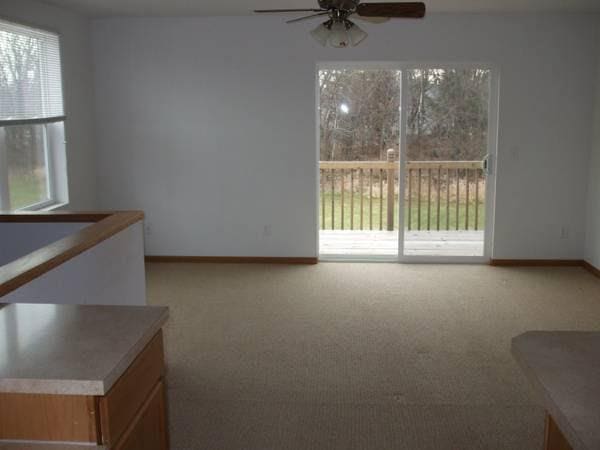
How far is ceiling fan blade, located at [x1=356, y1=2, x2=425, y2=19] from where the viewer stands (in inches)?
133

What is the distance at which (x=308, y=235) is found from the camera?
6.65m

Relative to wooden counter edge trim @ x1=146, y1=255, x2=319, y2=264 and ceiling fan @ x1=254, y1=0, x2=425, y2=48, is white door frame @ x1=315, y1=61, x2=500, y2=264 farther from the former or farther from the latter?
ceiling fan @ x1=254, y1=0, x2=425, y2=48

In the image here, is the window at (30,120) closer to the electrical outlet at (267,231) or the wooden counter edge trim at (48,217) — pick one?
the wooden counter edge trim at (48,217)

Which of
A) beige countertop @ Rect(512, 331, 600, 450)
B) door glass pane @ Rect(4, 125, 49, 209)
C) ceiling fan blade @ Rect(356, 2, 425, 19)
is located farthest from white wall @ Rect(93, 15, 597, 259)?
beige countertop @ Rect(512, 331, 600, 450)

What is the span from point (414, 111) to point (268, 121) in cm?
143

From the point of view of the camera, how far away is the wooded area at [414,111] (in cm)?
641

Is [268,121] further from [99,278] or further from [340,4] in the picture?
[99,278]

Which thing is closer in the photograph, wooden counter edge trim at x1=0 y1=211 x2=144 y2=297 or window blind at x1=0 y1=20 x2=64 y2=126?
wooden counter edge trim at x1=0 y1=211 x2=144 y2=297

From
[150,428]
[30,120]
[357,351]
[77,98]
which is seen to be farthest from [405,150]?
[150,428]

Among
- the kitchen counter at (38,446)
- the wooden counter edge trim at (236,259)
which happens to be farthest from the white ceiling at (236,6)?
the kitchen counter at (38,446)

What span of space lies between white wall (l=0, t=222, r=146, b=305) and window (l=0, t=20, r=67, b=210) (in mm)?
1694

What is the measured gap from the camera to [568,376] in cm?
167

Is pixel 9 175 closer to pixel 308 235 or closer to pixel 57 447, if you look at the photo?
pixel 308 235

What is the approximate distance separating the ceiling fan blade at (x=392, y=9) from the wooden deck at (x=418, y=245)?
11.6 feet
